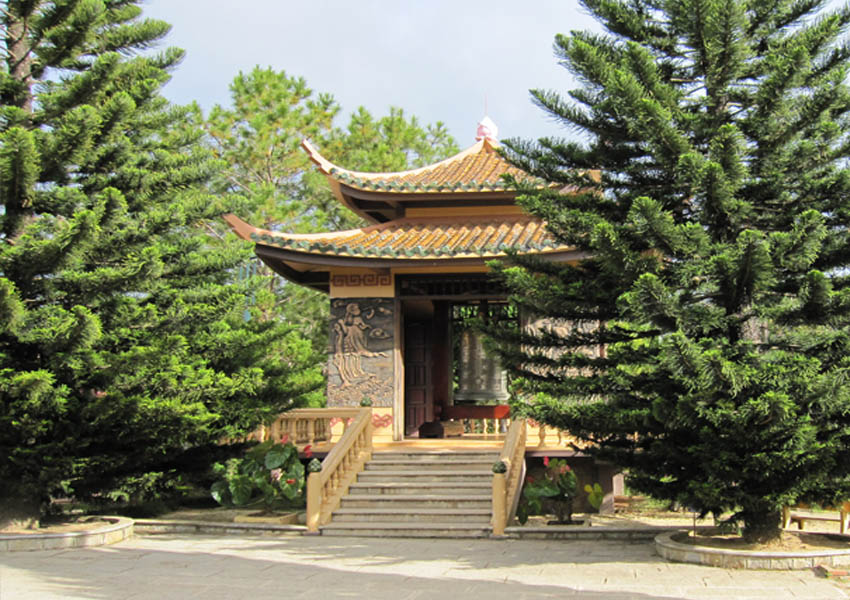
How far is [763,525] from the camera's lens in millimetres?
6512

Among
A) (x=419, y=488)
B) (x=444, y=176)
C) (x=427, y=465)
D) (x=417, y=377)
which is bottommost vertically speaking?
(x=419, y=488)

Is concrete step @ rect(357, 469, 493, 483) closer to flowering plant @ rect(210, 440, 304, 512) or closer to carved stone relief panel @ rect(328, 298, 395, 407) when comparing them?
flowering plant @ rect(210, 440, 304, 512)

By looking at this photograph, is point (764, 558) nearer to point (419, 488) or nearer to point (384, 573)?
point (384, 573)

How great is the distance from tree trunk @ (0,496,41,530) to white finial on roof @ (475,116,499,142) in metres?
10.3

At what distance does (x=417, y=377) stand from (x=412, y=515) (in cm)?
439

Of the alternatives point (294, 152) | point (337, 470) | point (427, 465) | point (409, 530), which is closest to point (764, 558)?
point (409, 530)

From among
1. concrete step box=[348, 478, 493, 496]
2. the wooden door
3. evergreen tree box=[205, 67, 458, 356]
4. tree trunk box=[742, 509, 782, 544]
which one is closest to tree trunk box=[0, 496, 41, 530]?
concrete step box=[348, 478, 493, 496]

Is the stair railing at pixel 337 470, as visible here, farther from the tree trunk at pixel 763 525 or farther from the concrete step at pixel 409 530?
the tree trunk at pixel 763 525

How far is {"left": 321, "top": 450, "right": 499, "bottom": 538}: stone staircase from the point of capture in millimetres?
8508

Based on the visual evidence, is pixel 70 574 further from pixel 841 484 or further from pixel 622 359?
pixel 841 484

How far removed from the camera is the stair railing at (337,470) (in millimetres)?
8758

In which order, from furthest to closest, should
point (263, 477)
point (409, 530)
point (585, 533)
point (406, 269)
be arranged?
point (406, 269), point (263, 477), point (409, 530), point (585, 533)

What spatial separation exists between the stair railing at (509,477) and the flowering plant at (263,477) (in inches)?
95.8

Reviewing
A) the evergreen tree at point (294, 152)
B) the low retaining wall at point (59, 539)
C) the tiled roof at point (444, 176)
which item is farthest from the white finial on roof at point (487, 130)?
the low retaining wall at point (59, 539)
